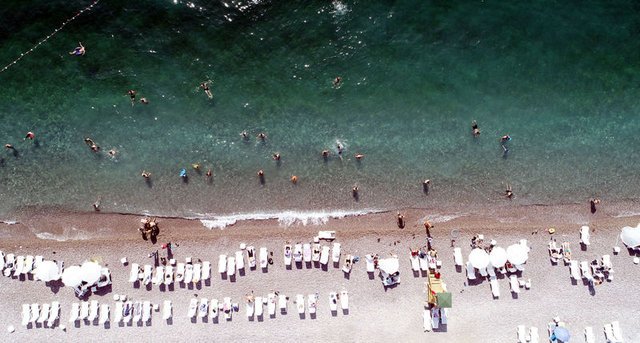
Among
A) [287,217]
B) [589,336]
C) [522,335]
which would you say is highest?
[287,217]

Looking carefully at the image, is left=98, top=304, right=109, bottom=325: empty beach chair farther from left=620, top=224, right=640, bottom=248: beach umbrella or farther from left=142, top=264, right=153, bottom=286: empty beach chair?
left=620, top=224, right=640, bottom=248: beach umbrella

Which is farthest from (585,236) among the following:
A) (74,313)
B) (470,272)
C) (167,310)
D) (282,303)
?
(74,313)

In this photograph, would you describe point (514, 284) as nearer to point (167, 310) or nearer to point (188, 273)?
point (188, 273)

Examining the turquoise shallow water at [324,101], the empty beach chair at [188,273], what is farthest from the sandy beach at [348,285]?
the turquoise shallow water at [324,101]

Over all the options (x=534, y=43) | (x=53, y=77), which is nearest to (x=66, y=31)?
(x=53, y=77)

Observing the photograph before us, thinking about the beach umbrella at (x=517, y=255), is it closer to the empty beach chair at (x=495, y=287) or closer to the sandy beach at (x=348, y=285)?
the sandy beach at (x=348, y=285)

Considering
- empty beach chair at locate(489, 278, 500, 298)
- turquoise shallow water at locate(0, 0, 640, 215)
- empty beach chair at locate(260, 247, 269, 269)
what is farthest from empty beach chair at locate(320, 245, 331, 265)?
empty beach chair at locate(489, 278, 500, 298)
